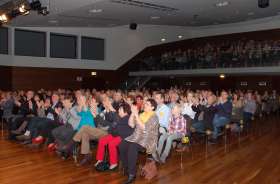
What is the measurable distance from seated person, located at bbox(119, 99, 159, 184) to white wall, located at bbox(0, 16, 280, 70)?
1208cm

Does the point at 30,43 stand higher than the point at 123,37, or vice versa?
the point at 123,37

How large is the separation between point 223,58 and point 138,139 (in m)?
12.1

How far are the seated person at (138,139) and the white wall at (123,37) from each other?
1208 centimetres

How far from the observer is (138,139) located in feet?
16.0

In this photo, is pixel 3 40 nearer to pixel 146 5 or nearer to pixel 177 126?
pixel 146 5

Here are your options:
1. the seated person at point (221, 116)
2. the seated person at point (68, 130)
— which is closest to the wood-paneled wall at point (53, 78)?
the seated person at point (68, 130)

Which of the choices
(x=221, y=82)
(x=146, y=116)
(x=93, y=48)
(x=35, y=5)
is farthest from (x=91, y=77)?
(x=146, y=116)

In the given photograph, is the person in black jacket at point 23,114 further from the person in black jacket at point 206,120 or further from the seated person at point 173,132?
the person in black jacket at point 206,120

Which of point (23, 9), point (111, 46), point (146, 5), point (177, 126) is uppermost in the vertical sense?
point (146, 5)

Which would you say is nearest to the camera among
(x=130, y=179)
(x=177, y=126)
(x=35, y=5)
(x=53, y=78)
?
(x=130, y=179)

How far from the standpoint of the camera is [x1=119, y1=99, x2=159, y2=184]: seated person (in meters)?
4.72

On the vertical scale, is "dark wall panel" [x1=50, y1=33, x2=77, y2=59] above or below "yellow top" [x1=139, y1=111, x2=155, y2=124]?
above

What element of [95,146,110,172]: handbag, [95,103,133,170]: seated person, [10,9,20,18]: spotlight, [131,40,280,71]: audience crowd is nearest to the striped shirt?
[95,103,133,170]: seated person

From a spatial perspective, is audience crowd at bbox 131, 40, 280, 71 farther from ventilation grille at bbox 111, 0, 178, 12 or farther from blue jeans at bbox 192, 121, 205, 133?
blue jeans at bbox 192, 121, 205, 133
